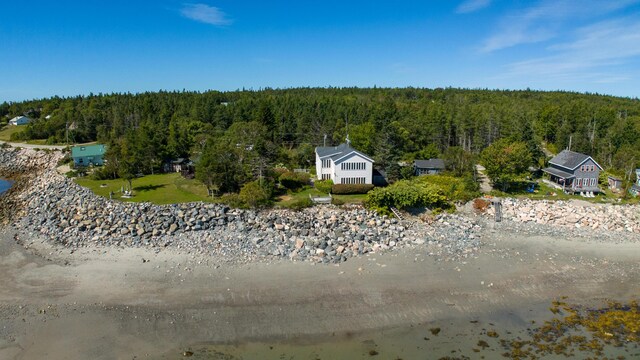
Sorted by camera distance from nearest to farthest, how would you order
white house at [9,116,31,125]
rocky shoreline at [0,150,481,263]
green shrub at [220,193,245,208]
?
rocky shoreline at [0,150,481,263], green shrub at [220,193,245,208], white house at [9,116,31,125]

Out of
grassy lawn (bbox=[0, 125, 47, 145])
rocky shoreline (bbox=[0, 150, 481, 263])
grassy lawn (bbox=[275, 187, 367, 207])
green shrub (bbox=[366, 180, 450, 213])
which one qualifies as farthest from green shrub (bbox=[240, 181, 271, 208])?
grassy lawn (bbox=[0, 125, 47, 145])

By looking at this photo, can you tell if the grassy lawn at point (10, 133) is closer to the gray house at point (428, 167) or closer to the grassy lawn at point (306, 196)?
the grassy lawn at point (306, 196)

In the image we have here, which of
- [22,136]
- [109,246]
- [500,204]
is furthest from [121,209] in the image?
[22,136]

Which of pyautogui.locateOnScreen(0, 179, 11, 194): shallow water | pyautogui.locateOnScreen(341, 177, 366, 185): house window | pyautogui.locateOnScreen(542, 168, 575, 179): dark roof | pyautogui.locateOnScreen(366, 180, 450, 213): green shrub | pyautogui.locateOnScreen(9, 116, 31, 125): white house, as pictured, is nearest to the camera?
pyautogui.locateOnScreen(366, 180, 450, 213): green shrub

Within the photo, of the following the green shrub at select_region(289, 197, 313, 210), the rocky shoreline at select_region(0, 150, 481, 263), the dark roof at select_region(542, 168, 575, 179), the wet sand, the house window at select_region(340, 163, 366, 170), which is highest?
the house window at select_region(340, 163, 366, 170)

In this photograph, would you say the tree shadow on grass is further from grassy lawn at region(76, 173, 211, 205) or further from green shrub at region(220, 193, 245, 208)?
green shrub at region(220, 193, 245, 208)

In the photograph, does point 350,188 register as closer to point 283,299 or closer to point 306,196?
point 306,196

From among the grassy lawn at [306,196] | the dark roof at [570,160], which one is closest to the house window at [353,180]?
the grassy lawn at [306,196]

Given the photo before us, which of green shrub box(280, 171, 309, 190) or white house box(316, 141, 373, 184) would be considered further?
green shrub box(280, 171, 309, 190)
